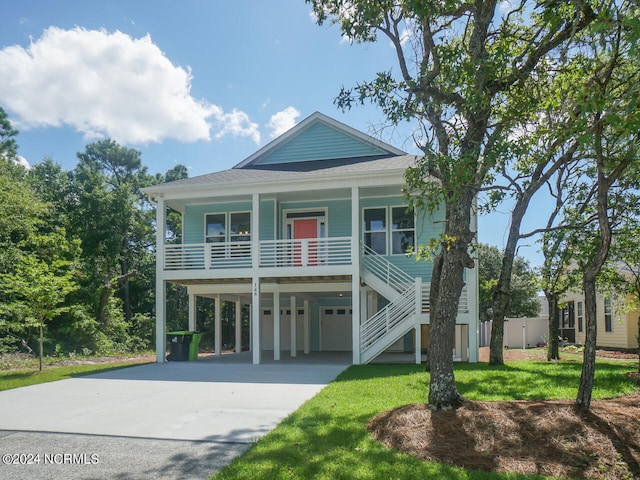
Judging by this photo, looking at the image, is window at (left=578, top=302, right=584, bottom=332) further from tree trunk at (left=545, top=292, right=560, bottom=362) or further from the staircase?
the staircase

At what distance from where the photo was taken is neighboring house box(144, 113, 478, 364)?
14641 mm

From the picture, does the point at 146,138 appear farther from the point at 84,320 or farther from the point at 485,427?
the point at 485,427

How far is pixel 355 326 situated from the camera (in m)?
14.4

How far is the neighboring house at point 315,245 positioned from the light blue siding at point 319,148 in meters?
0.04

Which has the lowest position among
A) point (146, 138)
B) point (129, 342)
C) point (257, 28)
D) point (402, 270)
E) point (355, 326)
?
point (129, 342)

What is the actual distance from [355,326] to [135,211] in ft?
68.8

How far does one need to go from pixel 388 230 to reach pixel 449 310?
10.5m

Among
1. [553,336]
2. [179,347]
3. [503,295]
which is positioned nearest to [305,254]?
[179,347]

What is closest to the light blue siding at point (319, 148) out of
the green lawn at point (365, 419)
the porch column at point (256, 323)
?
the porch column at point (256, 323)

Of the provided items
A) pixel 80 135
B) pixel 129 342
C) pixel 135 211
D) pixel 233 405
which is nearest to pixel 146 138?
pixel 80 135

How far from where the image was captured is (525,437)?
5543 millimetres

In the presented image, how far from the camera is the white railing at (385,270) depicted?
50.9 ft

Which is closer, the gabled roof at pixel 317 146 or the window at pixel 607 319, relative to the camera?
the gabled roof at pixel 317 146

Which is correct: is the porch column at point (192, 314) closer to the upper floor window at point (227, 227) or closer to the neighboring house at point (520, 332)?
the upper floor window at point (227, 227)
